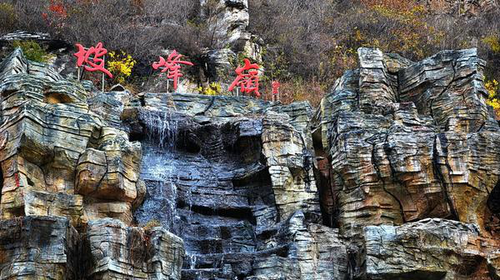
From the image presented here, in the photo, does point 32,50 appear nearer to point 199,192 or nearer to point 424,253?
point 199,192

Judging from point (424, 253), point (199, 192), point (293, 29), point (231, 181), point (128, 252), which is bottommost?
point (424, 253)

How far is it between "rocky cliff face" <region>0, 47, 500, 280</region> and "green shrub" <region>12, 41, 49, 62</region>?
121 inches

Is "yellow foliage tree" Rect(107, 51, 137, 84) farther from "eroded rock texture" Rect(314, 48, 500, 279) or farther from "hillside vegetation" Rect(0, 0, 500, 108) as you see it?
"eroded rock texture" Rect(314, 48, 500, 279)

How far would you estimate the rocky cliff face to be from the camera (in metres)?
15.4

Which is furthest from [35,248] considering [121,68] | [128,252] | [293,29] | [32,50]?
[293,29]

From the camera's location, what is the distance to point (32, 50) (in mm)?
23078

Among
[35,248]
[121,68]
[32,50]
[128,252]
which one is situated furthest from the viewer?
[121,68]

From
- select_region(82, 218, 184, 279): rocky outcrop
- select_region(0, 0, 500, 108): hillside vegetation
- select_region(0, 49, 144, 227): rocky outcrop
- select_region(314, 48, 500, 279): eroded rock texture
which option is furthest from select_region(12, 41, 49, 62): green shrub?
select_region(82, 218, 184, 279): rocky outcrop

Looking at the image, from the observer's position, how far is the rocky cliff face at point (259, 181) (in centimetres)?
1535

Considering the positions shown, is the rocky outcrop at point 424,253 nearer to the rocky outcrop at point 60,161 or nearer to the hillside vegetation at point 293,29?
the rocky outcrop at point 60,161

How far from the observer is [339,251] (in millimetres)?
16703

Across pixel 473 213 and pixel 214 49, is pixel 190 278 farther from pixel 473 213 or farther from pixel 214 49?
pixel 214 49

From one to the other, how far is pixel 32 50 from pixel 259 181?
840 cm

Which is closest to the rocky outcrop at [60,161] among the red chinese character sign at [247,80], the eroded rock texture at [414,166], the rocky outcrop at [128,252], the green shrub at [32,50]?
the rocky outcrop at [128,252]
